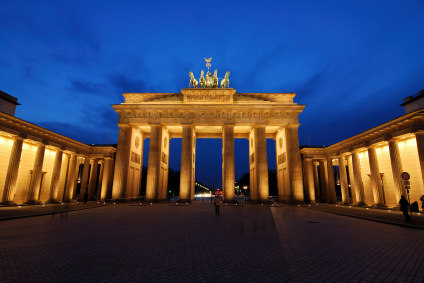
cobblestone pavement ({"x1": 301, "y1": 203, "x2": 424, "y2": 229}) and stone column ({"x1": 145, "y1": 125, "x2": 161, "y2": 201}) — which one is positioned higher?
stone column ({"x1": 145, "y1": 125, "x2": 161, "y2": 201})

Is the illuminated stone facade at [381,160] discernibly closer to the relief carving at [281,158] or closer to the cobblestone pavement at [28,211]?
the relief carving at [281,158]

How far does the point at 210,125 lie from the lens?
34.6 meters

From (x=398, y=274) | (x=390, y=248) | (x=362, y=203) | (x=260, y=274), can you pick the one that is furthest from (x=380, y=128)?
(x=260, y=274)

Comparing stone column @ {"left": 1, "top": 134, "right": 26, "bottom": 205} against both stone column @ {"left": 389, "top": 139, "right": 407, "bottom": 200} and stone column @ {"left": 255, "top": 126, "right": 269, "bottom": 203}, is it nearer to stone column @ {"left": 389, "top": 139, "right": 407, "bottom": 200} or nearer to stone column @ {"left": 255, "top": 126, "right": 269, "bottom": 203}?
stone column @ {"left": 255, "top": 126, "right": 269, "bottom": 203}

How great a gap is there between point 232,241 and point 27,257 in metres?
6.42

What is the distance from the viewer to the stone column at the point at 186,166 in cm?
3247

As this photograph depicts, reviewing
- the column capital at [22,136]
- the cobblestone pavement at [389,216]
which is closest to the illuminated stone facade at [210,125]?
the column capital at [22,136]

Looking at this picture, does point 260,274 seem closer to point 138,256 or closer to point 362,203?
point 138,256

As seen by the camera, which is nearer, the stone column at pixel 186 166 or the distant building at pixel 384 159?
the distant building at pixel 384 159

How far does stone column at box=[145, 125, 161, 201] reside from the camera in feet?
107

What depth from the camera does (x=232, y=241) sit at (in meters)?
8.12

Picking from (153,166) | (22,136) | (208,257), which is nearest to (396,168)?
(208,257)

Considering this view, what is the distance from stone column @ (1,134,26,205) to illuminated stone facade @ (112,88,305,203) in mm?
11465

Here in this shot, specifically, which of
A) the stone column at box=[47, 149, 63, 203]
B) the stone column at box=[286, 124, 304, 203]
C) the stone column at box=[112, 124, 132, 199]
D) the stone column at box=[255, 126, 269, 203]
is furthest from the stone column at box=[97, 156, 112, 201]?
the stone column at box=[286, 124, 304, 203]
